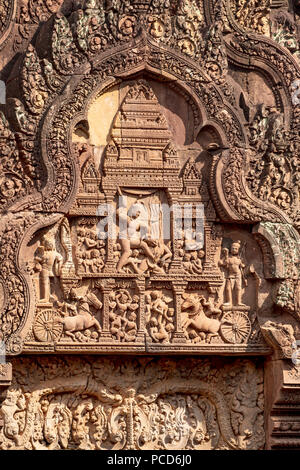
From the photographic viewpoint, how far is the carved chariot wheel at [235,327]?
12758 mm

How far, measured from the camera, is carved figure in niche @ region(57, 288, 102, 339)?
12.4m

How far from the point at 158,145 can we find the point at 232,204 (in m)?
0.82

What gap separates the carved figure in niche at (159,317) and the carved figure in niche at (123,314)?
0.13 m

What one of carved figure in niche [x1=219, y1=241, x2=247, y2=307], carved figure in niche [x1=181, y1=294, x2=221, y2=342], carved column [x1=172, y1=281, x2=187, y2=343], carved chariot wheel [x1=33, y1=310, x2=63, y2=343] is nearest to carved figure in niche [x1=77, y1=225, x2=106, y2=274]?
carved chariot wheel [x1=33, y1=310, x2=63, y2=343]

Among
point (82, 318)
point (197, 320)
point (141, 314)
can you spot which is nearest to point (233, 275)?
point (197, 320)

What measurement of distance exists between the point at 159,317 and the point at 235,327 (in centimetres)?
69

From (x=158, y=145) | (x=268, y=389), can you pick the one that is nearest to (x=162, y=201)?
(x=158, y=145)

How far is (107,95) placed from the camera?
1283cm

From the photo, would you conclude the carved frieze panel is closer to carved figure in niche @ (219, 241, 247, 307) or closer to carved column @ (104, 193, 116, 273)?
carved figure in niche @ (219, 241, 247, 307)

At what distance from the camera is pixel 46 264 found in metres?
12.5

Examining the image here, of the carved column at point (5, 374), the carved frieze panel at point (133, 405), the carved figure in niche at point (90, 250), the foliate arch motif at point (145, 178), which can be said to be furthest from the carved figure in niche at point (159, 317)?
the carved column at point (5, 374)

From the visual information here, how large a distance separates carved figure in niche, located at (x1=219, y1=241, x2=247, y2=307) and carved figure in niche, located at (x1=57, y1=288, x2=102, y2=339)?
1145 millimetres

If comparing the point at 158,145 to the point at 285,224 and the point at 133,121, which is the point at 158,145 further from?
the point at 285,224
